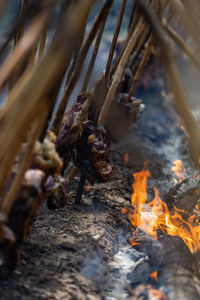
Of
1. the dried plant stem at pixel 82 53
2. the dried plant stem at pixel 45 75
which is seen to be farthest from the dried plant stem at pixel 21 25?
the dried plant stem at pixel 45 75

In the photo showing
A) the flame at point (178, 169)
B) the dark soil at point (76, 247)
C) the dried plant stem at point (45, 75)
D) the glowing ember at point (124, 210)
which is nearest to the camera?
the dried plant stem at point (45, 75)

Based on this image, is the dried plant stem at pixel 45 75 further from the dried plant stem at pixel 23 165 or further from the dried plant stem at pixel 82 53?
the dried plant stem at pixel 82 53

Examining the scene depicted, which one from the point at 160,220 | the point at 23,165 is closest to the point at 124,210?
the point at 160,220

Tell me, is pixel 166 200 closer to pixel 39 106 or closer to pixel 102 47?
pixel 39 106

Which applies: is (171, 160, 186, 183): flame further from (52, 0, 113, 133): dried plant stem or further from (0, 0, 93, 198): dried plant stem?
(0, 0, 93, 198): dried plant stem

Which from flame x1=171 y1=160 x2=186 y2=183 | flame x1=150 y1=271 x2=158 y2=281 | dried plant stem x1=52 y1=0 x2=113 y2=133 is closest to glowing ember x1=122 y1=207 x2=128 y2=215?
flame x1=150 y1=271 x2=158 y2=281

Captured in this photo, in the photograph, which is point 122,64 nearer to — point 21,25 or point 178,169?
point 21,25

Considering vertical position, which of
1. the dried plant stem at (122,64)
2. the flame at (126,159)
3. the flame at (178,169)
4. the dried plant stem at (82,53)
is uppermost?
the flame at (178,169)
